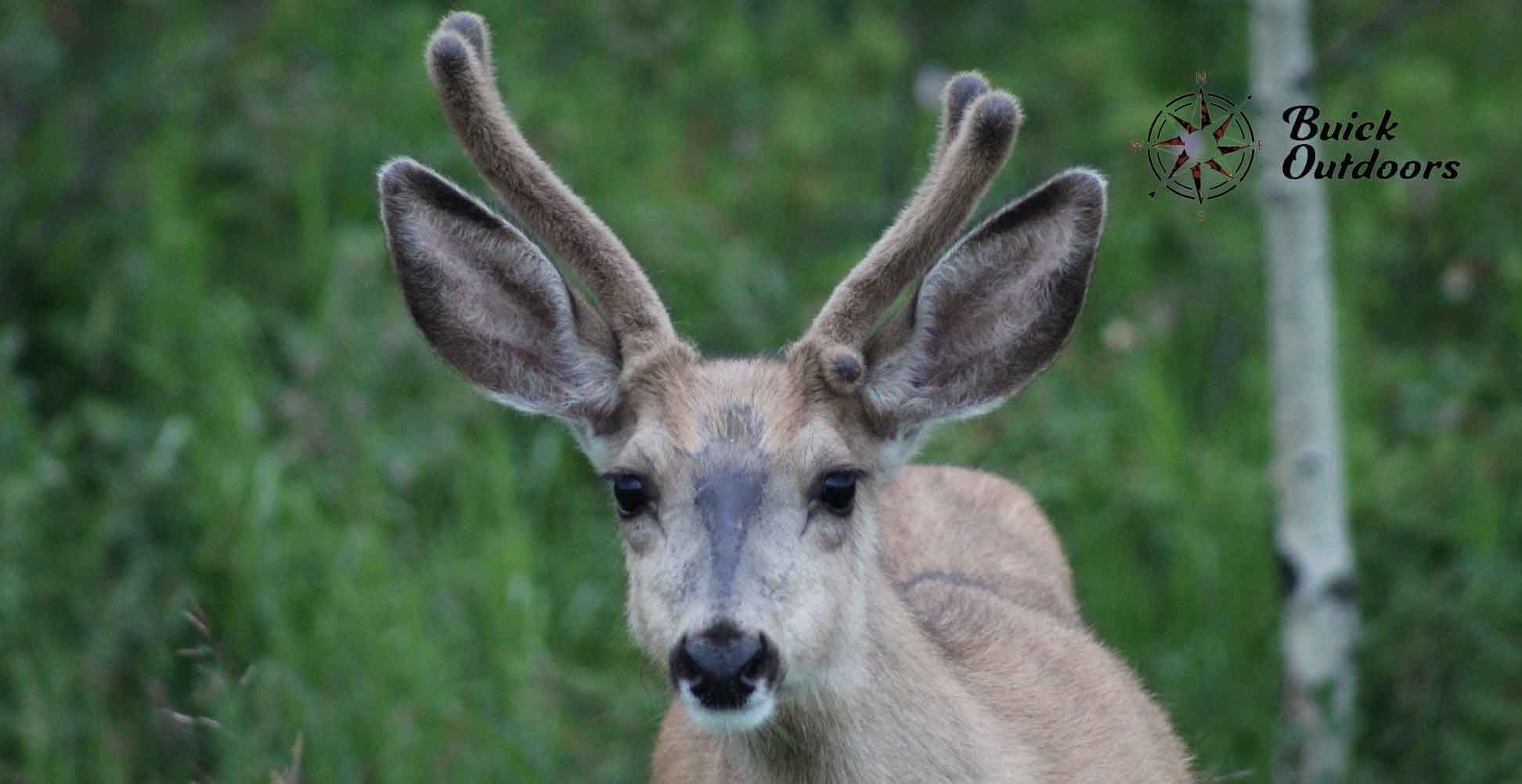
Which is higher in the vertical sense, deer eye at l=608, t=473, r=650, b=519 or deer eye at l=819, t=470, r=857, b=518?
deer eye at l=819, t=470, r=857, b=518

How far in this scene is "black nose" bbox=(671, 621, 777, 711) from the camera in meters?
3.77

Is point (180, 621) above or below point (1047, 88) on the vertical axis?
below

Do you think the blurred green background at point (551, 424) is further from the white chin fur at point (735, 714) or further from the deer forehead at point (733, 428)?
the white chin fur at point (735, 714)

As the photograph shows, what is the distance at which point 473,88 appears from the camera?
438cm

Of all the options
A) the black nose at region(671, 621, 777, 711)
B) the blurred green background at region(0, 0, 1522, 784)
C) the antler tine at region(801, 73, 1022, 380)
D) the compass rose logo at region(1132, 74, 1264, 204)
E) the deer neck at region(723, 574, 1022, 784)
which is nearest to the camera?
the black nose at region(671, 621, 777, 711)

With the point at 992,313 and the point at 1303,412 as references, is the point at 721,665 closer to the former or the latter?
the point at 992,313

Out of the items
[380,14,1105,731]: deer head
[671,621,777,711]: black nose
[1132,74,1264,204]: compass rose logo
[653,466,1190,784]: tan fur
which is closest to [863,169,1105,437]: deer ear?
[380,14,1105,731]: deer head

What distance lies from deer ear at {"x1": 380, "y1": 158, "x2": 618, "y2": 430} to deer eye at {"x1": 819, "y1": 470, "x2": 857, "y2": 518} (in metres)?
0.54

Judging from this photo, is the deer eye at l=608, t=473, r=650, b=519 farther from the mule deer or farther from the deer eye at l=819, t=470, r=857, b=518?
Result: the deer eye at l=819, t=470, r=857, b=518

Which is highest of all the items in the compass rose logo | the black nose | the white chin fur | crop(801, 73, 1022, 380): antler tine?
the compass rose logo

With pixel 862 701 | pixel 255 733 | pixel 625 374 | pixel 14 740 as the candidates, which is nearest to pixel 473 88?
pixel 625 374

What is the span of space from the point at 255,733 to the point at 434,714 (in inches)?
19.1

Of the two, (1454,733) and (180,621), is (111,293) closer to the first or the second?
(180,621)

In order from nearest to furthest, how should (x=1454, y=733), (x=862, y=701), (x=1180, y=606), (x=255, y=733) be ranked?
1. (x=862, y=701)
2. (x=255, y=733)
3. (x=1454, y=733)
4. (x=1180, y=606)
